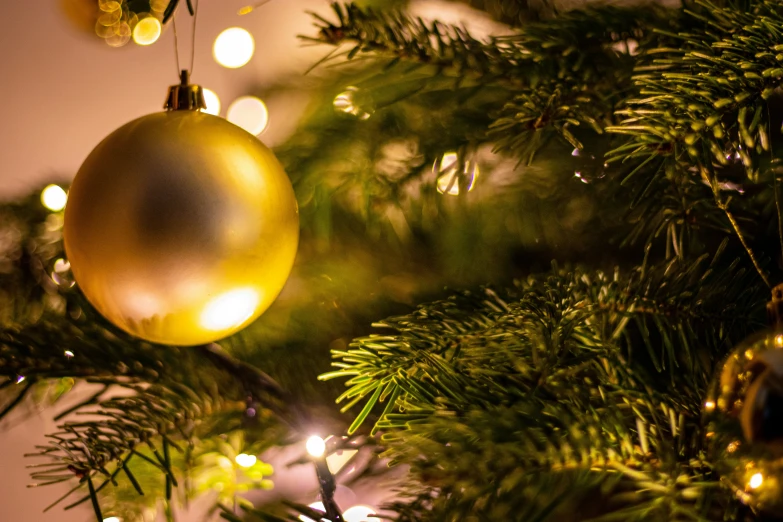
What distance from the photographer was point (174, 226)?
0.32 m

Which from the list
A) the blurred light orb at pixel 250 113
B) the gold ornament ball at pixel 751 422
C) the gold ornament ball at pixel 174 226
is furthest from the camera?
the blurred light orb at pixel 250 113

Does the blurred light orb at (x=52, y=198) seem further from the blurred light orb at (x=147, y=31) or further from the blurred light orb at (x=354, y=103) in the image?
the blurred light orb at (x=147, y=31)

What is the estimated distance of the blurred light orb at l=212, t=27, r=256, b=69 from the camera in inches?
42.8

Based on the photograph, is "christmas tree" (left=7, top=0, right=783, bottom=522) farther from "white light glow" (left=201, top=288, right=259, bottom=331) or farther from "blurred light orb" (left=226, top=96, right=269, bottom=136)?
"blurred light orb" (left=226, top=96, right=269, bottom=136)

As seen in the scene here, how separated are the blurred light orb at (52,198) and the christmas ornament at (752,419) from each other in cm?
54

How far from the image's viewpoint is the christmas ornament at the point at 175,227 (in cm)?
32

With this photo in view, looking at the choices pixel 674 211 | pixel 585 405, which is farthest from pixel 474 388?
pixel 674 211

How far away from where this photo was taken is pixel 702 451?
0.77 ft

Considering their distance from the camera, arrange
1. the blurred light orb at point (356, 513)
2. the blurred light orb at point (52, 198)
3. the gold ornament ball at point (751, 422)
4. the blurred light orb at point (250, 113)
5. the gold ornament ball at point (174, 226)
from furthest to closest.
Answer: the blurred light orb at point (250, 113) < the blurred light orb at point (52, 198) < the blurred light orb at point (356, 513) < the gold ornament ball at point (174, 226) < the gold ornament ball at point (751, 422)

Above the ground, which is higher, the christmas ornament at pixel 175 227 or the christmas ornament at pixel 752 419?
the christmas ornament at pixel 175 227

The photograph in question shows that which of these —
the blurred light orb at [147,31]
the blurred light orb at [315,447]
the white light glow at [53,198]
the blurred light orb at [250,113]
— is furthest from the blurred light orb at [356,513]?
the blurred light orb at [147,31]

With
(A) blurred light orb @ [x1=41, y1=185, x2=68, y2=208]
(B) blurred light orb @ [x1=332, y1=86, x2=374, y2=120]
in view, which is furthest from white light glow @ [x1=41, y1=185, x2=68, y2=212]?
(B) blurred light orb @ [x1=332, y1=86, x2=374, y2=120]

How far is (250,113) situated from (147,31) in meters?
0.20

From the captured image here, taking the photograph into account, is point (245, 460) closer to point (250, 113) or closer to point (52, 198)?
point (52, 198)
